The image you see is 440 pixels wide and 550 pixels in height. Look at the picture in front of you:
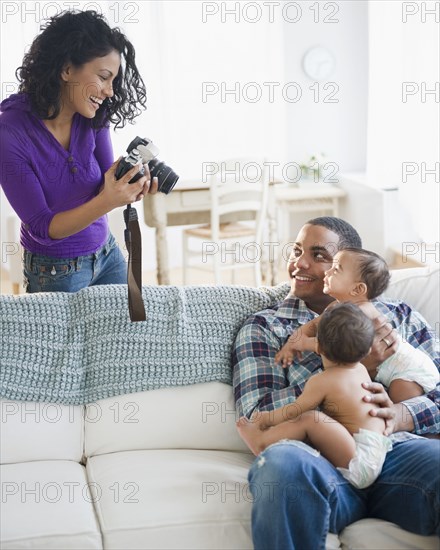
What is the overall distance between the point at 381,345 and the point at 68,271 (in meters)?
0.90

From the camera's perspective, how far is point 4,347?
212 cm

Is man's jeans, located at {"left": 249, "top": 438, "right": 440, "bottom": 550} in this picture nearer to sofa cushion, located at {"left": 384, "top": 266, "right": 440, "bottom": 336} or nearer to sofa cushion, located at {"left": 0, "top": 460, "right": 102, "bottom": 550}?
sofa cushion, located at {"left": 0, "top": 460, "right": 102, "bottom": 550}

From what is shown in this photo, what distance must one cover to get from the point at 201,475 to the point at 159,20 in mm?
4226

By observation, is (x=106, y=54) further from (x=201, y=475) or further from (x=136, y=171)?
(x=201, y=475)

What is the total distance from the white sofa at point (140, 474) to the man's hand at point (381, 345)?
0.34 m

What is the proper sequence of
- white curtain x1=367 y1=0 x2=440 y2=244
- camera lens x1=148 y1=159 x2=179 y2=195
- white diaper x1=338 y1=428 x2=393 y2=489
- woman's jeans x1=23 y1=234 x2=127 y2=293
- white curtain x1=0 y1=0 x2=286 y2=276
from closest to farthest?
white diaper x1=338 y1=428 x2=393 y2=489, camera lens x1=148 y1=159 x2=179 y2=195, woman's jeans x1=23 y1=234 x2=127 y2=293, white curtain x1=367 y1=0 x2=440 y2=244, white curtain x1=0 y1=0 x2=286 y2=276

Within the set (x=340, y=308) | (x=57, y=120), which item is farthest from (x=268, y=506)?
(x=57, y=120)

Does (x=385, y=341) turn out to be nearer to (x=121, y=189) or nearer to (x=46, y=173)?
(x=121, y=189)

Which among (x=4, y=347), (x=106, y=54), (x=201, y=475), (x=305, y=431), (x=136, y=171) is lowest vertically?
(x=201, y=475)

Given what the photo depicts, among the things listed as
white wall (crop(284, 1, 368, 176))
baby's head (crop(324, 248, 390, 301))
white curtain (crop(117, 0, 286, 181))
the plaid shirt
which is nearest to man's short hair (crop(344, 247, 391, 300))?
baby's head (crop(324, 248, 390, 301))

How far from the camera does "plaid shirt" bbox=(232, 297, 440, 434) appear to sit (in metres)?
2.00

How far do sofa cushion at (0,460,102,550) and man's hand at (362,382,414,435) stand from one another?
677 millimetres

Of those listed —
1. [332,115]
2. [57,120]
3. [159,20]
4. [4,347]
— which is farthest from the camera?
[332,115]

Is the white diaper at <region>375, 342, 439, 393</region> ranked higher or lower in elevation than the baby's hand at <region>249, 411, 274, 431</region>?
higher
